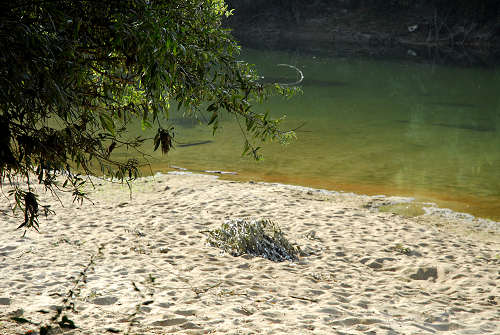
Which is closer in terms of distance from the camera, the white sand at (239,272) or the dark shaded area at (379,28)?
the white sand at (239,272)

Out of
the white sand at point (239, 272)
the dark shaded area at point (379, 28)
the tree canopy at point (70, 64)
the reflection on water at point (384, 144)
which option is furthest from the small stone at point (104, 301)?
the dark shaded area at point (379, 28)

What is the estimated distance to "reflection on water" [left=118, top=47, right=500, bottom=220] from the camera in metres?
12.9

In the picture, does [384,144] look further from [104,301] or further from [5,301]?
[5,301]

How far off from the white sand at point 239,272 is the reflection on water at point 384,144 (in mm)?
2644

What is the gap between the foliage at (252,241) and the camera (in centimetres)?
723

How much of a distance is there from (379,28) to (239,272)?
49236mm

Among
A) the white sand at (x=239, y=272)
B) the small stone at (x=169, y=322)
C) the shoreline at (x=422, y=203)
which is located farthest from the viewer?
the shoreline at (x=422, y=203)

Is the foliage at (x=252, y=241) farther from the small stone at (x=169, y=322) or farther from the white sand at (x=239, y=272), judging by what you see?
the small stone at (x=169, y=322)

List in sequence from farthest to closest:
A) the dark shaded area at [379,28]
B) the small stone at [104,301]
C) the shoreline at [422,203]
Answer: the dark shaded area at [379,28] → the shoreline at [422,203] → the small stone at [104,301]

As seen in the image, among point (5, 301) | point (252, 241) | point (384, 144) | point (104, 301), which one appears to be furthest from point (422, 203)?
point (5, 301)

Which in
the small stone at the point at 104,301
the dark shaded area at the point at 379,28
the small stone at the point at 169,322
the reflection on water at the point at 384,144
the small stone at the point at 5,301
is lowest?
the small stone at the point at 169,322

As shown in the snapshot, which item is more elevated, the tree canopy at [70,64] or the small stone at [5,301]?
the tree canopy at [70,64]

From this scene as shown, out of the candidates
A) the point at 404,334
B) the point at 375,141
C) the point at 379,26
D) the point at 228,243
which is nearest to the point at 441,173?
the point at 375,141

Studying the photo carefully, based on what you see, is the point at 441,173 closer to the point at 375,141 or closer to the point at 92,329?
the point at 375,141
